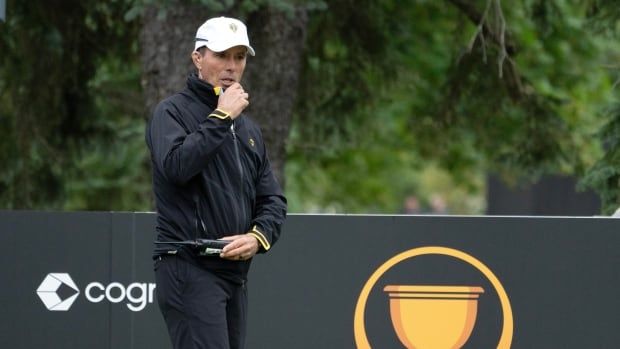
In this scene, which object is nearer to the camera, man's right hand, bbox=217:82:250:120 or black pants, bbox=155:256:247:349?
man's right hand, bbox=217:82:250:120

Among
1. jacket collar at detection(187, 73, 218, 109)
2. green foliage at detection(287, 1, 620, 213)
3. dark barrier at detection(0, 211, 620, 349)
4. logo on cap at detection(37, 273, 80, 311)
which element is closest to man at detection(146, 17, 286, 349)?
jacket collar at detection(187, 73, 218, 109)

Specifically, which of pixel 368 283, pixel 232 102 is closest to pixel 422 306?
pixel 368 283

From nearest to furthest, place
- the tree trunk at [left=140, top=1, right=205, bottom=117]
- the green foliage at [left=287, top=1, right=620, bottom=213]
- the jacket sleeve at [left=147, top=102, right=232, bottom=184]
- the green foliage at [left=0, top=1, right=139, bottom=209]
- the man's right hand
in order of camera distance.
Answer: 1. the jacket sleeve at [left=147, top=102, right=232, bottom=184]
2. the man's right hand
3. the tree trunk at [left=140, top=1, right=205, bottom=117]
4. the green foliage at [left=0, top=1, right=139, bottom=209]
5. the green foliage at [left=287, top=1, right=620, bottom=213]

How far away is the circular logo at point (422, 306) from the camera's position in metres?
7.00

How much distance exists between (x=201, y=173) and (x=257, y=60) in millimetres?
4520

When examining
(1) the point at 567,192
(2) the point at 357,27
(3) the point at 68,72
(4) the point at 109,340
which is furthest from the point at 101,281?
(1) the point at 567,192

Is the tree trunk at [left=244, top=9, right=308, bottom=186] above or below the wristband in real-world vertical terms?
above

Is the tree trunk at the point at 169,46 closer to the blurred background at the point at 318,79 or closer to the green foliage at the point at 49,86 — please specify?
the blurred background at the point at 318,79

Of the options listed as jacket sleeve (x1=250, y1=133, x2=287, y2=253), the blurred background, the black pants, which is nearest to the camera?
the black pants

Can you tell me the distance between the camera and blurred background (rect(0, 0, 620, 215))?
9352 mm

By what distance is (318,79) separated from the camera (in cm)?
1255

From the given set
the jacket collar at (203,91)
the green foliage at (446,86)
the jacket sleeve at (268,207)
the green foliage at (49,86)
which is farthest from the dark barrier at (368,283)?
the green foliage at (49,86)

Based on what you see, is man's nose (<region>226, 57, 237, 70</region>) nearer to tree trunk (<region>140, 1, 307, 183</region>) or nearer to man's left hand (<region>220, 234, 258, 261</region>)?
man's left hand (<region>220, 234, 258, 261</region>)

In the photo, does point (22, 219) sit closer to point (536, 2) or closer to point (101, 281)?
point (101, 281)
